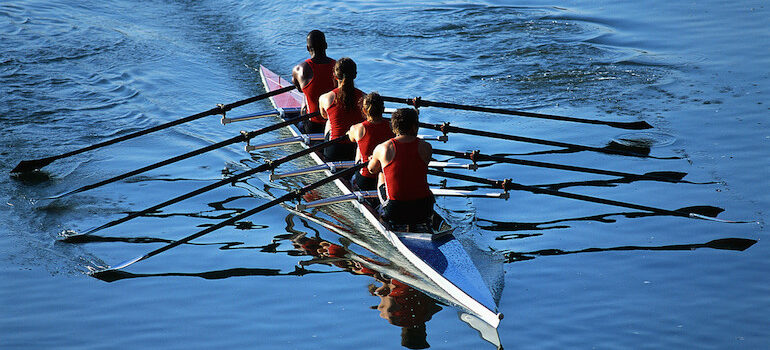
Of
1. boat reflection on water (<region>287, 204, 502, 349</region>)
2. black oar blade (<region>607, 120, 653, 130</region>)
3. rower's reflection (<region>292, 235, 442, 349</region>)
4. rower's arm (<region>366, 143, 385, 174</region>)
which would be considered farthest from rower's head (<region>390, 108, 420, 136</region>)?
black oar blade (<region>607, 120, 653, 130</region>)

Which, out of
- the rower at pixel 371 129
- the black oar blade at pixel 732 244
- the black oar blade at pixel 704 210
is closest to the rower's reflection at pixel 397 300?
the rower at pixel 371 129

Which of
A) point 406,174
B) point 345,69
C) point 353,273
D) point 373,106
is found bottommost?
point 353,273

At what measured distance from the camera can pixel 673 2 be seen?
1869 centimetres

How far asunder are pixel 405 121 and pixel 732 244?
156 inches

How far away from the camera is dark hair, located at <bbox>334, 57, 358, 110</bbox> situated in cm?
917

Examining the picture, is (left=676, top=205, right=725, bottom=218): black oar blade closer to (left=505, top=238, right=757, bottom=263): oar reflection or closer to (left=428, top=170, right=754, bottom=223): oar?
(left=428, top=170, right=754, bottom=223): oar

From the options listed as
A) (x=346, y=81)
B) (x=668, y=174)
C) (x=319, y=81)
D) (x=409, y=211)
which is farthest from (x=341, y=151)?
(x=668, y=174)

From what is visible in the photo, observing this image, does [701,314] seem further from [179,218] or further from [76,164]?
[76,164]

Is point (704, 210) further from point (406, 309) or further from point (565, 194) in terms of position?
point (406, 309)

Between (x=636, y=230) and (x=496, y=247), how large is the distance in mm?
1728

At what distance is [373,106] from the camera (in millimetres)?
8312

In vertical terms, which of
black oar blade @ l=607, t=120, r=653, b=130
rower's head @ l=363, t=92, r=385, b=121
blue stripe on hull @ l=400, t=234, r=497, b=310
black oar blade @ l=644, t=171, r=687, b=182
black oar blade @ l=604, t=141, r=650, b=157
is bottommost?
blue stripe on hull @ l=400, t=234, r=497, b=310

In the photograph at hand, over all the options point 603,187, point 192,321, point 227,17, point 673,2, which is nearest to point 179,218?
point 192,321

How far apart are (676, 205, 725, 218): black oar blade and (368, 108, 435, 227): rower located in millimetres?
3361
